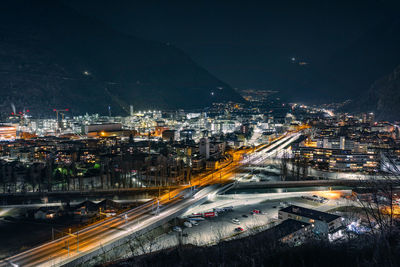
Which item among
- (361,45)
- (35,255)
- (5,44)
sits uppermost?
(361,45)

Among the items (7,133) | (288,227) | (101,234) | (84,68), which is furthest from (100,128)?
(84,68)

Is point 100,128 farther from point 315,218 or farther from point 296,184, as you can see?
point 315,218

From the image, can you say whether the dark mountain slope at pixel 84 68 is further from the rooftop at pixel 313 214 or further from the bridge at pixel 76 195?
the rooftop at pixel 313 214

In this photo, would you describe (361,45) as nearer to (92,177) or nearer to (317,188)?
(317,188)

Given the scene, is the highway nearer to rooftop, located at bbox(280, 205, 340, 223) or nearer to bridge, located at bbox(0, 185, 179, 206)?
bridge, located at bbox(0, 185, 179, 206)

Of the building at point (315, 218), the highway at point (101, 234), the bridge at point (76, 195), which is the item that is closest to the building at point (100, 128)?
the bridge at point (76, 195)

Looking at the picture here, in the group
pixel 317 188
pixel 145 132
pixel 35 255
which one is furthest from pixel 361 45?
pixel 35 255
